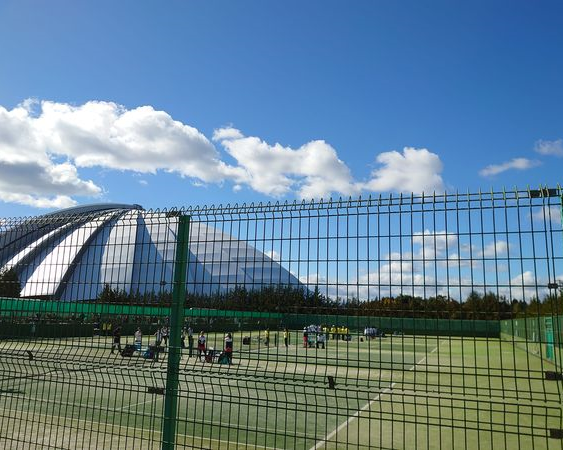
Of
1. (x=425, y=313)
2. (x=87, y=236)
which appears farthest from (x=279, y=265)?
(x=87, y=236)

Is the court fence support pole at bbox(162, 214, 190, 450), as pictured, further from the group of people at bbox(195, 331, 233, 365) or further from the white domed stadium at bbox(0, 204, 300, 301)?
the group of people at bbox(195, 331, 233, 365)

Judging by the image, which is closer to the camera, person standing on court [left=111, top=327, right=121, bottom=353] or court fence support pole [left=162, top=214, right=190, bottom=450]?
court fence support pole [left=162, top=214, right=190, bottom=450]

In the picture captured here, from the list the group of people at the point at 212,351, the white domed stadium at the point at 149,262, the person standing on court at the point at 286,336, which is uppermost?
the white domed stadium at the point at 149,262

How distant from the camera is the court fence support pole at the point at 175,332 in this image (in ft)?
16.3

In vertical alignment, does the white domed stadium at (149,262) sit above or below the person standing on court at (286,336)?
above

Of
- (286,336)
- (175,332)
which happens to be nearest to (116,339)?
(175,332)

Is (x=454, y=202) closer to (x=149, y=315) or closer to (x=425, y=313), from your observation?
(x=425, y=313)

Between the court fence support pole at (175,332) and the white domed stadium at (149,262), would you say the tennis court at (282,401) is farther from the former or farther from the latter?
the white domed stadium at (149,262)

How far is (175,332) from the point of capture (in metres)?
5.14

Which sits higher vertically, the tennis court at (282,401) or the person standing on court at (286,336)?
the person standing on court at (286,336)

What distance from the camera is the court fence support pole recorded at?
495 centimetres

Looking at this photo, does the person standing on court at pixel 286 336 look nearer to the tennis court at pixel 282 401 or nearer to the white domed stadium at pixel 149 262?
the tennis court at pixel 282 401

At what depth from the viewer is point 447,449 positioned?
28.5 feet

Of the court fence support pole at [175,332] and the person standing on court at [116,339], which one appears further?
the person standing on court at [116,339]
